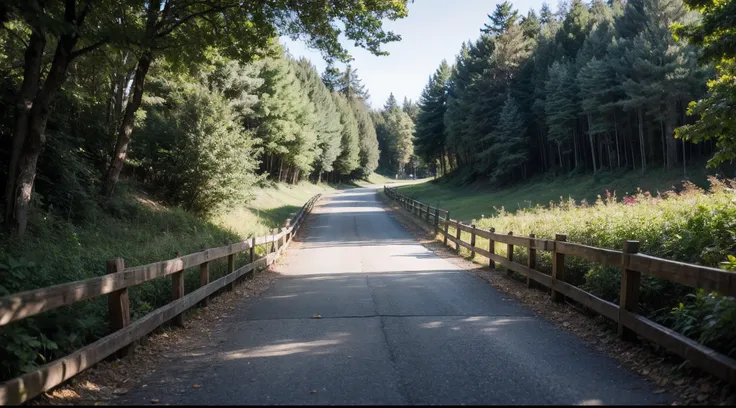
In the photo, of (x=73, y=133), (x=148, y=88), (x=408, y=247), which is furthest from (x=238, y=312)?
(x=148, y=88)

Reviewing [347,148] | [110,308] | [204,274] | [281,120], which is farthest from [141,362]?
[347,148]

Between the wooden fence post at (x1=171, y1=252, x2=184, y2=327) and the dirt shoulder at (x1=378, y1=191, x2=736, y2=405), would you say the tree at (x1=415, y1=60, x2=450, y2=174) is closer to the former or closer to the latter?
the dirt shoulder at (x1=378, y1=191, x2=736, y2=405)

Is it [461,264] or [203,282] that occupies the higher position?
[203,282]

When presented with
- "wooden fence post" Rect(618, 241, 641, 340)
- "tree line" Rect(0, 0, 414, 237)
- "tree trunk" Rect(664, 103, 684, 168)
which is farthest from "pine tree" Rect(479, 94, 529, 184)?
"wooden fence post" Rect(618, 241, 641, 340)

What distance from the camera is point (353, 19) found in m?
13.2

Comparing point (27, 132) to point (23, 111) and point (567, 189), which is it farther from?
point (567, 189)

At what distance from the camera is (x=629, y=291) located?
540 cm

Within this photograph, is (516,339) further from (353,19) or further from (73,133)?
(73,133)

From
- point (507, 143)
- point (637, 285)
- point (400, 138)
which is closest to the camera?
point (637, 285)

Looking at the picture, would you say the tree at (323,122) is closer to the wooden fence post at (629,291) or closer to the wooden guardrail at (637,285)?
the wooden guardrail at (637,285)

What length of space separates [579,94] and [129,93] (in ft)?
114

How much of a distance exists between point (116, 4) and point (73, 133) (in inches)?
263

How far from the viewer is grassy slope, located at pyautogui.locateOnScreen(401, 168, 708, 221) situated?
32906 mm

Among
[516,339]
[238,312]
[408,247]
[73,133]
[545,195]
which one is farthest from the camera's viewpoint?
[545,195]
